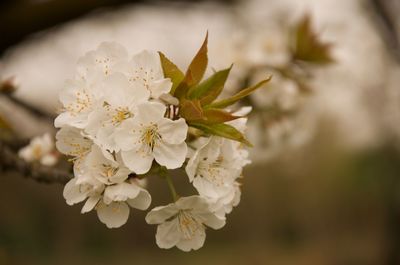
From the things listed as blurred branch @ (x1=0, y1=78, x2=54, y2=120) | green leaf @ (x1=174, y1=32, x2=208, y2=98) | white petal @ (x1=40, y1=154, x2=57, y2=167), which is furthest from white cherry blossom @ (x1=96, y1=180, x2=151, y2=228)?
blurred branch @ (x1=0, y1=78, x2=54, y2=120)

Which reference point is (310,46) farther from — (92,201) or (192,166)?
(92,201)

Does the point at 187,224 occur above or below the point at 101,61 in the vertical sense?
below

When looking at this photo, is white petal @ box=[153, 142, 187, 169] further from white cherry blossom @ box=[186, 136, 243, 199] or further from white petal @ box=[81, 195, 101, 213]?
white petal @ box=[81, 195, 101, 213]

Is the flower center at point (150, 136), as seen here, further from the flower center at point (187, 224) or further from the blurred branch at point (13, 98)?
the blurred branch at point (13, 98)

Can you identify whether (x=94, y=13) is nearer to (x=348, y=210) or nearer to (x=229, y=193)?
(x=229, y=193)

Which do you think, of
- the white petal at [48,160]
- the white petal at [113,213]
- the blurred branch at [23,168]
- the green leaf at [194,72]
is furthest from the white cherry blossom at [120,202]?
the white petal at [48,160]

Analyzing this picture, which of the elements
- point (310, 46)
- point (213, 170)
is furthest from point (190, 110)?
point (310, 46)

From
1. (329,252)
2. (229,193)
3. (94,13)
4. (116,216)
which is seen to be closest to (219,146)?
(229,193)
